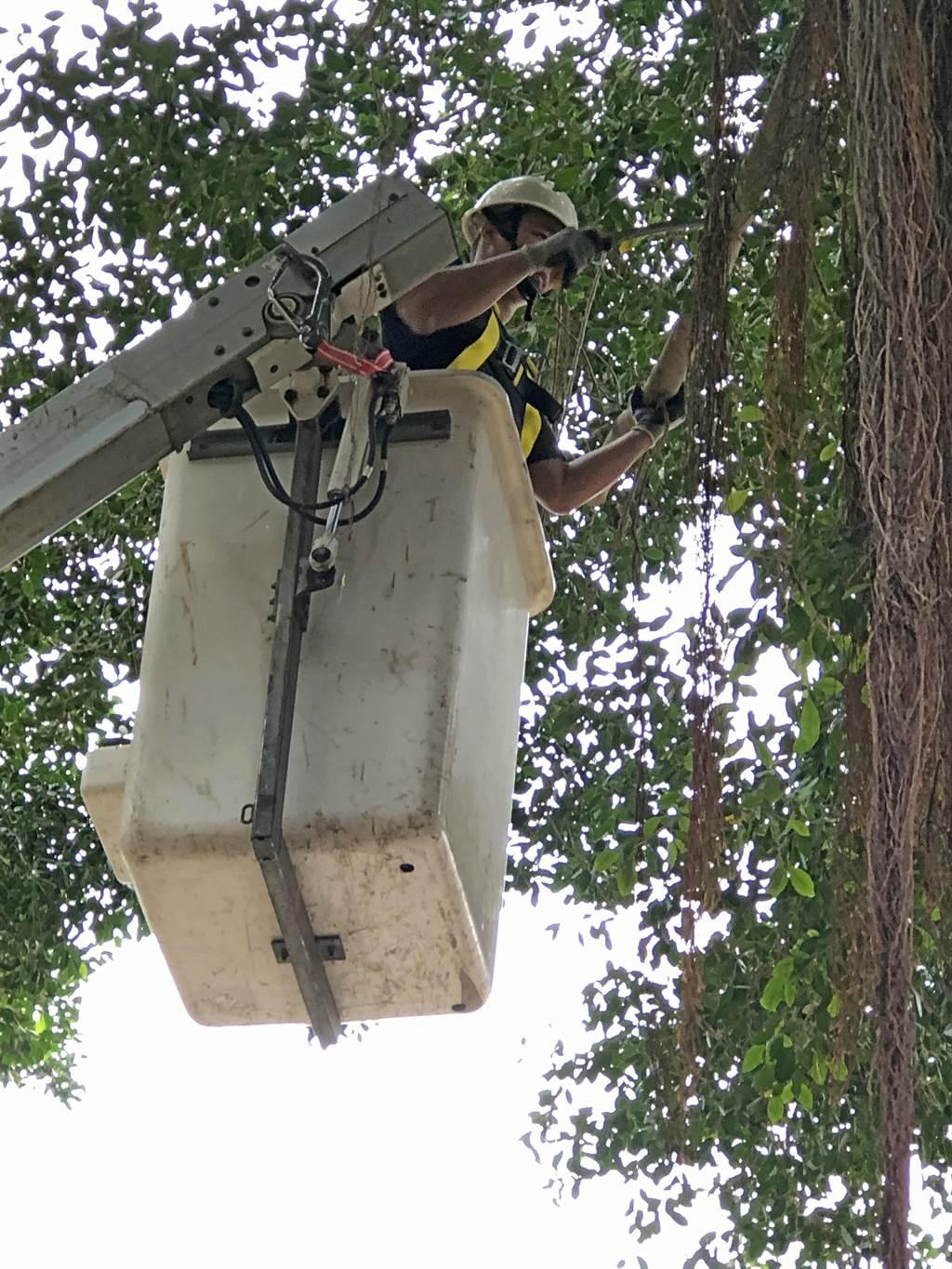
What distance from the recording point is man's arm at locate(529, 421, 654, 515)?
2891 mm

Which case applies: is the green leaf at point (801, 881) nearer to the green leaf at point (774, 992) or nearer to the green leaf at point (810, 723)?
the green leaf at point (774, 992)

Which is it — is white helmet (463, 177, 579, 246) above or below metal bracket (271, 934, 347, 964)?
above

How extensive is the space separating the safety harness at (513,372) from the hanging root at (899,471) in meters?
0.78

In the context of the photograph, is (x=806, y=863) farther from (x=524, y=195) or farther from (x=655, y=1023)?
(x=524, y=195)

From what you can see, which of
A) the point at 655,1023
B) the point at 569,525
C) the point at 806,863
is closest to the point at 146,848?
the point at 806,863

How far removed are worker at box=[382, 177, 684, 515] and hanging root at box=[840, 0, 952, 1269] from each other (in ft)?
2.16

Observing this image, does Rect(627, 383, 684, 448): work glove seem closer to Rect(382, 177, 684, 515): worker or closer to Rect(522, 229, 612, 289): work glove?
Rect(382, 177, 684, 515): worker

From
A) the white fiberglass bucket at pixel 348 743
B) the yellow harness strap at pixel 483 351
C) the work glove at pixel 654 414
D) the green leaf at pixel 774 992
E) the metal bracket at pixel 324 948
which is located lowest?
the metal bracket at pixel 324 948

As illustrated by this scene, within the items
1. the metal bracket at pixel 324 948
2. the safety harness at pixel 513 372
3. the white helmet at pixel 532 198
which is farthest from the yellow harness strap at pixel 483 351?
the metal bracket at pixel 324 948

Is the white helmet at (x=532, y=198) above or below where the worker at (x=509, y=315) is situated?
above

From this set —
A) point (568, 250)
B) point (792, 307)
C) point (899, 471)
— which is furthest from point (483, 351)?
point (899, 471)

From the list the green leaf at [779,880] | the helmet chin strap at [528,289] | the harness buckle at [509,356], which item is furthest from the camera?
the green leaf at [779,880]

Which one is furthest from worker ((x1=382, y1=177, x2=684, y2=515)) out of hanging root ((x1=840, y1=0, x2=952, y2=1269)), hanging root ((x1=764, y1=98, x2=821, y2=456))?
hanging root ((x1=840, y1=0, x2=952, y2=1269))

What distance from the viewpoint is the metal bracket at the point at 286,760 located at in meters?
1.90
